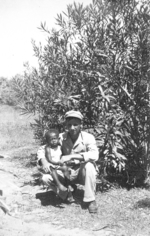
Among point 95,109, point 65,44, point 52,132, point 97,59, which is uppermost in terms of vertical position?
point 65,44

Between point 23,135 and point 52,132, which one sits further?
point 23,135

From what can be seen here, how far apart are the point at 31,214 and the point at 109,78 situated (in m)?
2.59

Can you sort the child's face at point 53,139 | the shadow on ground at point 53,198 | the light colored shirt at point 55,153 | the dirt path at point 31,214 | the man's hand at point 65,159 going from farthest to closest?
1. the shadow on ground at point 53,198
2. the light colored shirt at point 55,153
3. the child's face at point 53,139
4. the man's hand at point 65,159
5. the dirt path at point 31,214

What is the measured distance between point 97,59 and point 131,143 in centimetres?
170

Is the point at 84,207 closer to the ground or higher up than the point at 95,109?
closer to the ground

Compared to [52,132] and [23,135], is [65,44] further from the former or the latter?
[23,135]

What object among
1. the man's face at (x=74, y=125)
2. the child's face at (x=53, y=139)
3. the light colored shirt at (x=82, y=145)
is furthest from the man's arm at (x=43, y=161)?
the man's face at (x=74, y=125)

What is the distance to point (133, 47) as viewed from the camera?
5332 millimetres

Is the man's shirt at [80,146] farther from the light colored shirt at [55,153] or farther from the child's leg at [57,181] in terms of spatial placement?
the child's leg at [57,181]

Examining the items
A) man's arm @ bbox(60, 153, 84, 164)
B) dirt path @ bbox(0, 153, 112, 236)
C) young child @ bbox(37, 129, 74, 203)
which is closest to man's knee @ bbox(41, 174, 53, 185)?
young child @ bbox(37, 129, 74, 203)

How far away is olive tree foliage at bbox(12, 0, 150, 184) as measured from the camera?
525cm

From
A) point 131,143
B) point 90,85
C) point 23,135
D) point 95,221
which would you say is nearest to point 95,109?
point 90,85

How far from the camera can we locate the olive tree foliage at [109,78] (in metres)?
5.25

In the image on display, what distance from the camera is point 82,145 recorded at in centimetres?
498
